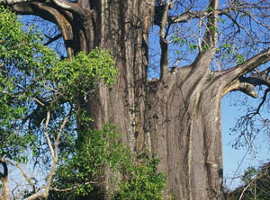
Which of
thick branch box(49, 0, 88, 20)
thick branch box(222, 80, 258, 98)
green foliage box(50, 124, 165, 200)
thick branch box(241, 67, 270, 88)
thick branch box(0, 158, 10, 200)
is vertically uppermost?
thick branch box(49, 0, 88, 20)

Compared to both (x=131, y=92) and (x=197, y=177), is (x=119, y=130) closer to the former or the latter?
(x=131, y=92)

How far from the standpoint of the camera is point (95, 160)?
8.34m

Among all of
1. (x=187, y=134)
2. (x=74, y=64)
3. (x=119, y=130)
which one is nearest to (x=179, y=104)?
(x=187, y=134)

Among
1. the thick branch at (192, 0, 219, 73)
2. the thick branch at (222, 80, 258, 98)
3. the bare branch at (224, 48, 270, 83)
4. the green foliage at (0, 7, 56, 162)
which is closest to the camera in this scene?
the green foliage at (0, 7, 56, 162)

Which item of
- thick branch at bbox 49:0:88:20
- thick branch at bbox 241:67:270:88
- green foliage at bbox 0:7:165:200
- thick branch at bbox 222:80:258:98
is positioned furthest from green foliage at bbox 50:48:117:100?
thick branch at bbox 241:67:270:88

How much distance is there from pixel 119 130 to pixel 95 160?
1371 millimetres

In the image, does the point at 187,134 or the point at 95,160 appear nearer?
the point at 95,160

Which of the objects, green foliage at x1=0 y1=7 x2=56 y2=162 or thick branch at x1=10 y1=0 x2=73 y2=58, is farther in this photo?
thick branch at x1=10 y1=0 x2=73 y2=58

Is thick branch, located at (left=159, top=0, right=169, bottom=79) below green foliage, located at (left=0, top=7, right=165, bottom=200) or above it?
above

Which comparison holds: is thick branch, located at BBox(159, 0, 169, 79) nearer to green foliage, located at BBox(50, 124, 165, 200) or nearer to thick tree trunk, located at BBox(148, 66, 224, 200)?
thick tree trunk, located at BBox(148, 66, 224, 200)

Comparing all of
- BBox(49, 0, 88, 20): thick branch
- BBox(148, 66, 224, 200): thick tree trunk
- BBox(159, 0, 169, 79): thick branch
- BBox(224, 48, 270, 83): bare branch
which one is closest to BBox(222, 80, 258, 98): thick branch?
BBox(224, 48, 270, 83): bare branch

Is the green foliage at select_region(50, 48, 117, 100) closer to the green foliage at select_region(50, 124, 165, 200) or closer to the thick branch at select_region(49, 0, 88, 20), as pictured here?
the green foliage at select_region(50, 124, 165, 200)

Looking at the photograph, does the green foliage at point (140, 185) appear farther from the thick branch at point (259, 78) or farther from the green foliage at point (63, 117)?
the thick branch at point (259, 78)

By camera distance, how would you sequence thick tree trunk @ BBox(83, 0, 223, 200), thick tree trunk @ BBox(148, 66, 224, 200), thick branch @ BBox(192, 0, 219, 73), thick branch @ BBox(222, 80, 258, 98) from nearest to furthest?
1. thick tree trunk @ BBox(83, 0, 223, 200)
2. thick tree trunk @ BBox(148, 66, 224, 200)
3. thick branch @ BBox(192, 0, 219, 73)
4. thick branch @ BBox(222, 80, 258, 98)
